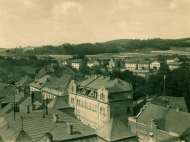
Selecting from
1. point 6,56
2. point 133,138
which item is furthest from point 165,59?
point 133,138

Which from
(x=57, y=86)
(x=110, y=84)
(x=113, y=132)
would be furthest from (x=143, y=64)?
(x=113, y=132)

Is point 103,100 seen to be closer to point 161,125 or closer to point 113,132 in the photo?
point 161,125

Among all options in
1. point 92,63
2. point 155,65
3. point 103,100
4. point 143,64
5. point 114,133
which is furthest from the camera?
point 92,63

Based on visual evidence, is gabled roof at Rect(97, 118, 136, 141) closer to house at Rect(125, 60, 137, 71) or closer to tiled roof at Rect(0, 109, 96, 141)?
tiled roof at Rect(0, 109, 96, 141)

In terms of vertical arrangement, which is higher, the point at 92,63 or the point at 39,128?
the point at 92,63

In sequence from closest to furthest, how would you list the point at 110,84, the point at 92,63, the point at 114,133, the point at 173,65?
the point at 114,133
the point at 110,84
the point at 173,65
the point at 92,63

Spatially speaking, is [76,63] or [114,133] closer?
[114,133]

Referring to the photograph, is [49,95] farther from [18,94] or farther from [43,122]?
[43,122]
